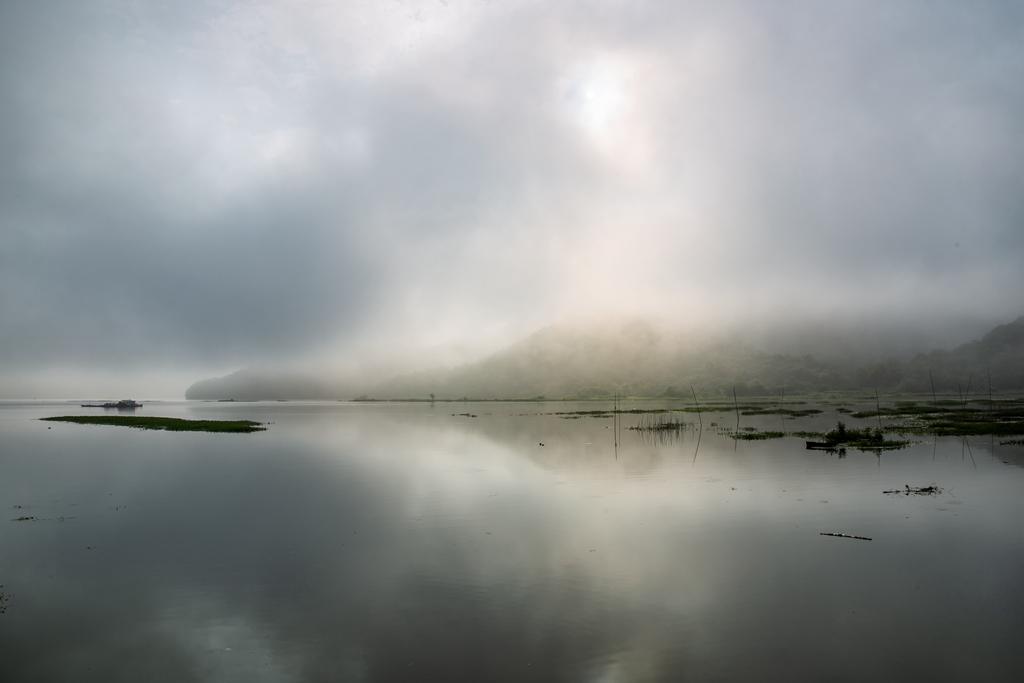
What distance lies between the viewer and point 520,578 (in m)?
15.6

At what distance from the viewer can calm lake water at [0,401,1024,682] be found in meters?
11.2

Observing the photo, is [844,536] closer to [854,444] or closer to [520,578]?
[520,578]

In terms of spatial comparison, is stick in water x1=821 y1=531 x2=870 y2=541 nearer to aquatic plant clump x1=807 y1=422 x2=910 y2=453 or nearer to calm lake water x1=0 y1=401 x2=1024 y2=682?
calm lake water x1=0 y1=401 x2=1024 y2=682

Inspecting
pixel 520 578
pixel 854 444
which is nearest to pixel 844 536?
pixel 520 578

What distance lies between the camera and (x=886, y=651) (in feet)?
37.4

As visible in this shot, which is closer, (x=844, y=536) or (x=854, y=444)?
(x=844, y=536)

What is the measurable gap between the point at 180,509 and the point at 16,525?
5791mm

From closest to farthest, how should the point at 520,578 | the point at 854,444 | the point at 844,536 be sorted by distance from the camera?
the point at 520,578, the point at 844,536, the point at 854,444

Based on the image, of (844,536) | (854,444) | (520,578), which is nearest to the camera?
(520,578)

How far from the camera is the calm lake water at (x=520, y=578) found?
11.2 metres

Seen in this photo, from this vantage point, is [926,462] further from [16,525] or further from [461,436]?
[16,525]

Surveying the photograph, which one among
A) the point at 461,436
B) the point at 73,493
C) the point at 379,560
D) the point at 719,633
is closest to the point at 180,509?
the point at 73,493

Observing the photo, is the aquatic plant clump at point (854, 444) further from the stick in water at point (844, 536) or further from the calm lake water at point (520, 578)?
the stick in water at point (844, 536)

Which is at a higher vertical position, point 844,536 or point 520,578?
point 520,578
